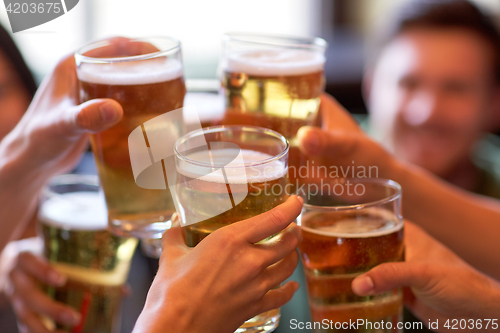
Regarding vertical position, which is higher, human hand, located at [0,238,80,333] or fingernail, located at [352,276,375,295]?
fingernail, located at [352,276,375,295]

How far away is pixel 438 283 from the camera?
36.1 inches

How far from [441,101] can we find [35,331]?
1948mm

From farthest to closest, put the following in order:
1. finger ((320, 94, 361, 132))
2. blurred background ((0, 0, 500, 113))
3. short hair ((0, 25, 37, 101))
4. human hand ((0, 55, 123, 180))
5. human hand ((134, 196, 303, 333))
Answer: blurred background ((0, 0, 500, 113))
short hair ((0, 25, 37, 101))
finger ((320, 94, 361, 132))
human hand ((0, 55, 123, 180))
human hand ((134, 196, 303, 333))

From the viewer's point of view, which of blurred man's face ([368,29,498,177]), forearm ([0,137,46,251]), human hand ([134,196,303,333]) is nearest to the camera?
human hand ([134,196,303,333])

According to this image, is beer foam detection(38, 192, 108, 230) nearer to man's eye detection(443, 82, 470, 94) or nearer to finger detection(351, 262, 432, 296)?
finger detection(351, 262, 432, 296)

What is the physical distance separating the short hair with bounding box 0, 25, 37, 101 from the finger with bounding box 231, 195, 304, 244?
1662 millimetres

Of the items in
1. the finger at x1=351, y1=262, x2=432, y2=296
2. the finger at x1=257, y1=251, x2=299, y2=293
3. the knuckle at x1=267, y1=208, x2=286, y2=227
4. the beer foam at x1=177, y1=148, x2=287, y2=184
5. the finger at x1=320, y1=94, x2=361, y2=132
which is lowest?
the finger at x1=351, y1=262, x2=432, y2=296

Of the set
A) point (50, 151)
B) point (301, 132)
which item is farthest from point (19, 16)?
point (301, 132)

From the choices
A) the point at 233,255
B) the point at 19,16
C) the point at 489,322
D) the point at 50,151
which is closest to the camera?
the point at 233,255

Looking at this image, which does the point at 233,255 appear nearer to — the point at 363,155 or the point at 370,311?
the point at 370,311

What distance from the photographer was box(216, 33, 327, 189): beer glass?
39.6 inches

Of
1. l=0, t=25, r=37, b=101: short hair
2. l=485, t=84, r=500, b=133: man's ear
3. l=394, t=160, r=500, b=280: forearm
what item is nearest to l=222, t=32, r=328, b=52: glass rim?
l=394, t=160, r=500, b=280: forearm

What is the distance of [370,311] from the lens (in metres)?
0.89

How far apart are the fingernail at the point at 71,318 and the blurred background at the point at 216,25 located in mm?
3013
